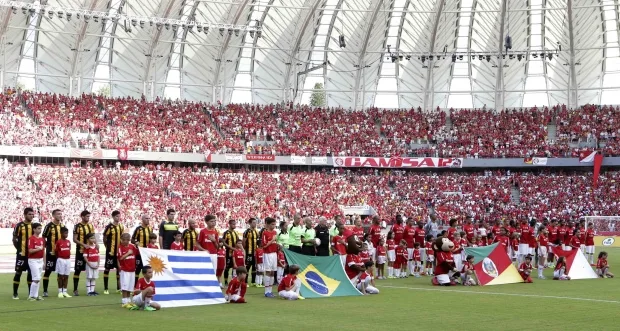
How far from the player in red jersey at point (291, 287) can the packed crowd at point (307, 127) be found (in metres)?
42.2

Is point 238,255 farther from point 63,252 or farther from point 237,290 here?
point 63,252

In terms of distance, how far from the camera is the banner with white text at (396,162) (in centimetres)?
6588

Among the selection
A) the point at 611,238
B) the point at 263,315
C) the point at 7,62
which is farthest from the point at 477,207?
the point at 263,315

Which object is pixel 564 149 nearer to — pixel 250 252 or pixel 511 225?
pixel 511 225

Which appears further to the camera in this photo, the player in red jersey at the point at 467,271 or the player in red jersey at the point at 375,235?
the player in red jersey at the point at 375,235

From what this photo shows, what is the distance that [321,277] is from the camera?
20438 mm

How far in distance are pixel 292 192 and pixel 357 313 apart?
4393cm

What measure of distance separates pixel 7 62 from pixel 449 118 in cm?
3647

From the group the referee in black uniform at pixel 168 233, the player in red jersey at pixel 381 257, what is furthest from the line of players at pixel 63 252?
the player in red jersey at pixel 381 257

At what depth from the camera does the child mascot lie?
2327 centimetres

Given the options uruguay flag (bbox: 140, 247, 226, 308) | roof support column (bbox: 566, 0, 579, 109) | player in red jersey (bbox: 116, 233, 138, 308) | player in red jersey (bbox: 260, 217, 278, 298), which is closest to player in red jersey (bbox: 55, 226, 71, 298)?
player in red jersey (bbox: 116, 233, 138, 308)

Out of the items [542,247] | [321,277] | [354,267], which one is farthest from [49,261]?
[542,247]

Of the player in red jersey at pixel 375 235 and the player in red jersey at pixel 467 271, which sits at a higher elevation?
the player in red jersey at pixel 375 235

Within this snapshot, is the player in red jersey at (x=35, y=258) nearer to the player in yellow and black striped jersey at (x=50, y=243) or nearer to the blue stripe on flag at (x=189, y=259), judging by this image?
the player in yellow and black striped jersey at (x=50, y=243)
